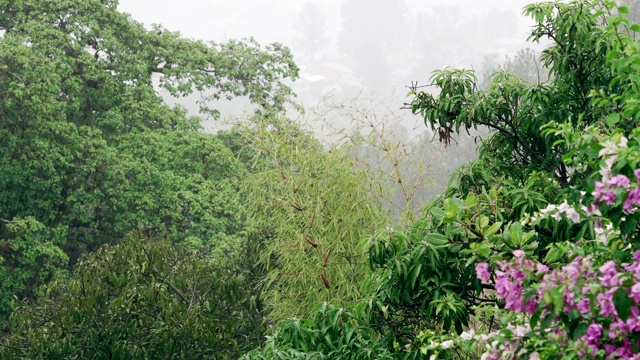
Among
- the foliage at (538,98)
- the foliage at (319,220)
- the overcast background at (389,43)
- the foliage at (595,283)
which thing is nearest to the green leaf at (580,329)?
the foliage at (595,283)

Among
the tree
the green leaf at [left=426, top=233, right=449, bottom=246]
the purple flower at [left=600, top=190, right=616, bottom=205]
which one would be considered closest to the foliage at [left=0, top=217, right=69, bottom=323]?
the tree

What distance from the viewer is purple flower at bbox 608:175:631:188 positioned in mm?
2230

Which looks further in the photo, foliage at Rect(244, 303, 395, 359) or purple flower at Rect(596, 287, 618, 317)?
foliage at Rect(244, 303, 395, 359)

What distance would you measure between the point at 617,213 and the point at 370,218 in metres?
4.50

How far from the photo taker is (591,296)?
2.19 metres

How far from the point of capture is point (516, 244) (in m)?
2.84

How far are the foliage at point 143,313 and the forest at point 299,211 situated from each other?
0.02 m

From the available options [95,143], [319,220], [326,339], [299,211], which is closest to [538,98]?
[326,339]

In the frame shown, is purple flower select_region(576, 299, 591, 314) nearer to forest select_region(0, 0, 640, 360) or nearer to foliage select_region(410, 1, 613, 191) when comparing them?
forest select_region(0, 0, 640, 360)

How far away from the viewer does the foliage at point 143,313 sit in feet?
23.5

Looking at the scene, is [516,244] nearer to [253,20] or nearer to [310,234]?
[310,234]

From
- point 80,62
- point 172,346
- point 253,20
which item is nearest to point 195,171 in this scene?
point 80,62

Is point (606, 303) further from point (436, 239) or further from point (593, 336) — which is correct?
point (436, 239)

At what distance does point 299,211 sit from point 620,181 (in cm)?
447
